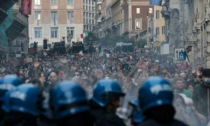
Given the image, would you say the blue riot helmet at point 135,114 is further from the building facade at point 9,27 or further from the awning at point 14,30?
the awning at point 14,30

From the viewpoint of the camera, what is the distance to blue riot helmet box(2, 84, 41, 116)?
220 inches

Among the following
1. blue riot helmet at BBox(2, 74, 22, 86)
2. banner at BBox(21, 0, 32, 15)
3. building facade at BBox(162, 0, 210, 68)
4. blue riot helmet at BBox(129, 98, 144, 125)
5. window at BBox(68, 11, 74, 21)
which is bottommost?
blue riot helmet at BBox(129, 98, 144, 125)

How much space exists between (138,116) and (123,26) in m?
135

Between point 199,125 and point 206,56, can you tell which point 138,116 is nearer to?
point 199,125

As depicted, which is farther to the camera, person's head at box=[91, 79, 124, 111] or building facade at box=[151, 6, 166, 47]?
building facade at box=[151, 6, 166, 47]

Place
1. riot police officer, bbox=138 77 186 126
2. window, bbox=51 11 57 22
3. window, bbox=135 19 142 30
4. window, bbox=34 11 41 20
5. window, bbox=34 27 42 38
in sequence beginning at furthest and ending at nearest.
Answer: window, bbox=34 11 41 20, window, bbox=34 27 42 38, window, bbox=51 11 57 22, window, bbox=135 19 142 30, riot police officer, bbox=138 77 186 126

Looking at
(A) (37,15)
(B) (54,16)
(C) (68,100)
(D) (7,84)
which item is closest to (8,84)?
(D) (7,84)

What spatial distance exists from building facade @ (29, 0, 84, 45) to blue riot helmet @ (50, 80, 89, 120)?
12351cm

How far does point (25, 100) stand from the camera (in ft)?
18.4

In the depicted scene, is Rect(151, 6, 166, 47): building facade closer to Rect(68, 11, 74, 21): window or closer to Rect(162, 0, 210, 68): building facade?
Rect(162, 0, 210, 68): building facade

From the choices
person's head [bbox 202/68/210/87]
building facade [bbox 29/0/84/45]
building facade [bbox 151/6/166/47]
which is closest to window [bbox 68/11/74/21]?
building facade [bbox 29/0/84/45]

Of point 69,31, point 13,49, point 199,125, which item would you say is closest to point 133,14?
point 69,31

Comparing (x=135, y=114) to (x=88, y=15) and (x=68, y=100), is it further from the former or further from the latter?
(x=88, y=15)

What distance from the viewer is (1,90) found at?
6.83 metres
